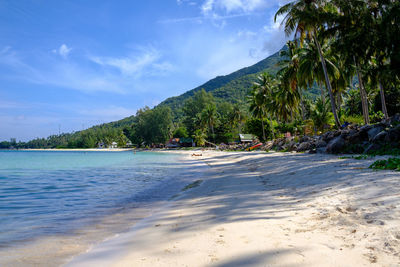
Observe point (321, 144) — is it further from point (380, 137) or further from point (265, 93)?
point (265, 93)

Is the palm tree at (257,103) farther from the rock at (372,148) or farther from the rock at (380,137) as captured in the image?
the rock at (372,148)

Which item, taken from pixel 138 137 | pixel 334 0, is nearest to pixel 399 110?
pixel 334 0

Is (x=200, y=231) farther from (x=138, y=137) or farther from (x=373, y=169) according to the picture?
(x=138, y=137)

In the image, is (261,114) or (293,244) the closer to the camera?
(293,244)

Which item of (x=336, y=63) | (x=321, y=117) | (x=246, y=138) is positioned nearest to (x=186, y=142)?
(x=246, y=138)

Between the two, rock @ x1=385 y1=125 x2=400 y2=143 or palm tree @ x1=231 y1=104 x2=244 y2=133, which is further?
palm tree @ x1=231 y1=104 x2=244 y2=133

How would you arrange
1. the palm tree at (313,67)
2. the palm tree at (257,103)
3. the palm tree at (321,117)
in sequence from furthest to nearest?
the palm tree at (257,103)
the palm tree at (321,117)
the palm tree at (313,67)

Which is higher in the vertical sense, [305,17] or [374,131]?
[305,17]

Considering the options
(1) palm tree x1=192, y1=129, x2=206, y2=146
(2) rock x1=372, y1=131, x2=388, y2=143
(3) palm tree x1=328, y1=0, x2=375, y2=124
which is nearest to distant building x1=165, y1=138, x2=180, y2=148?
(1) palm tree x1=192, y1=129, x2=206, y2=146

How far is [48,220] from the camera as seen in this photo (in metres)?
5.57

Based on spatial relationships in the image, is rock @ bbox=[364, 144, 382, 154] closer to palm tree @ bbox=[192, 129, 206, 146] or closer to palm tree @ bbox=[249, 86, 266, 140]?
palm tree @ bbox=[249, 86, 266, 140]

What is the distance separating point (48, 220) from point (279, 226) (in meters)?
4.89

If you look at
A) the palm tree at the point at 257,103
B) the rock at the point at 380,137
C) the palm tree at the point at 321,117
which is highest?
the palm tree at the point at 257,103

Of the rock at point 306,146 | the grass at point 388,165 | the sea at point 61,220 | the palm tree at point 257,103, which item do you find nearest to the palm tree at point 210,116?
the palm tree at point 257,103
